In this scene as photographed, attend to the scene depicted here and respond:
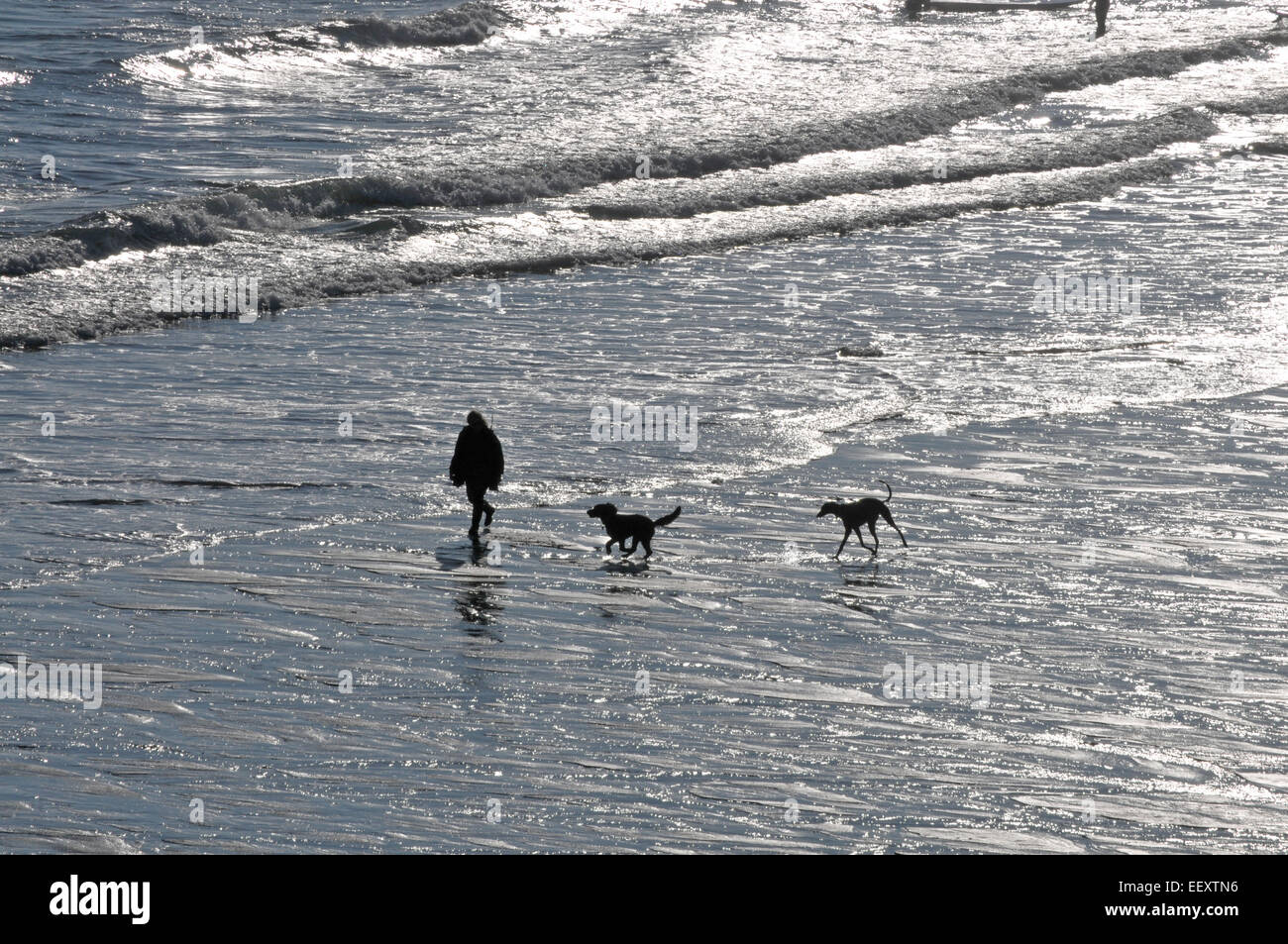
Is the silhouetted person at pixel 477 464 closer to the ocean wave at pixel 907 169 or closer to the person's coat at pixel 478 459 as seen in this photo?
the person's coat at pixel 478 459

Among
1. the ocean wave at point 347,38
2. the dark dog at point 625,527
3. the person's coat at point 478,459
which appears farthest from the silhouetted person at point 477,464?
the ocean wave at point 347,38

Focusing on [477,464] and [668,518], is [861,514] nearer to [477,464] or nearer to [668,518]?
[668,518]

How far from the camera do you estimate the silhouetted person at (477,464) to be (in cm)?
1243

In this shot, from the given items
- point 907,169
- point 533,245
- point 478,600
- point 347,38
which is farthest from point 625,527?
point 347,38

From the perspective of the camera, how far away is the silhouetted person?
40.8 ft

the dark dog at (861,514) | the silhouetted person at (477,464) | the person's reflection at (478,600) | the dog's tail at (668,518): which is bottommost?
the person's reflection at (478,600)

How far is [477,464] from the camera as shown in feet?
40.8

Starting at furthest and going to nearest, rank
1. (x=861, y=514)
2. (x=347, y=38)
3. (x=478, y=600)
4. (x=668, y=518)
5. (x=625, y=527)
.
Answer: (x=347, y=38) < (x=668, y=518) < (x=861, y=514) < (x=625, y=527) < (x=478, y=600)

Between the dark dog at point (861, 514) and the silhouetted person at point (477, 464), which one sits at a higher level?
the silhouetted person at point (477, 464)

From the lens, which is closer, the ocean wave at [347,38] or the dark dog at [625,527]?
the dark dog at [625,527]

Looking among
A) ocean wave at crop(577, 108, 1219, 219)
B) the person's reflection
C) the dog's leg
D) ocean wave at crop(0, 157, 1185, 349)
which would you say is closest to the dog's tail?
the person's reflection

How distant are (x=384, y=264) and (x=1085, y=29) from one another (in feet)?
108
